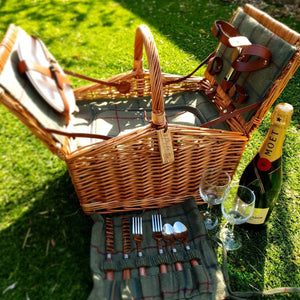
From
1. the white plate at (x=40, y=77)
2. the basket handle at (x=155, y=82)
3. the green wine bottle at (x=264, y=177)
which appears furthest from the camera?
the green wine bottle at (x=264, y=177)

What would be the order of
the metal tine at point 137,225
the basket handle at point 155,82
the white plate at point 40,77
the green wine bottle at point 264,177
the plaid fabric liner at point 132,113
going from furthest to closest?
the plaid fabric liner at point 132,113, the metal tine at point 137,225, the green wine bottle at point 264,177, the white plate at point 40,77, the basket handle at point 155,82

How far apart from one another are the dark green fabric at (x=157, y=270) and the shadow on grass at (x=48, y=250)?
0.43 ft

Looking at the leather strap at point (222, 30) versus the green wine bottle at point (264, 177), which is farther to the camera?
the leather strap at point (222, 30)

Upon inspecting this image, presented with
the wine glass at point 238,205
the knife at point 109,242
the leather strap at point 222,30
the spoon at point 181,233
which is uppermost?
the leather strap at point 222,30

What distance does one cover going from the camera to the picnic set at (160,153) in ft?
4.65

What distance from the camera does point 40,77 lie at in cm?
151

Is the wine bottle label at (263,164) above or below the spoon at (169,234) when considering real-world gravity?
above

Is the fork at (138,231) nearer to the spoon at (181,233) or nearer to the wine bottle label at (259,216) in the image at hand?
the spoon at (181,233)

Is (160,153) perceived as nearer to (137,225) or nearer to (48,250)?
(137,225)

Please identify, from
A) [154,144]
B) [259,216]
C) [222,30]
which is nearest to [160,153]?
[154,144]

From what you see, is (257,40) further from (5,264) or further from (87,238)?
(5,264)

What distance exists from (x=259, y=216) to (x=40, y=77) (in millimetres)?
1448

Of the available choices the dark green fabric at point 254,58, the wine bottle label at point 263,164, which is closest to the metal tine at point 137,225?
the wine bottle label at point 263,164

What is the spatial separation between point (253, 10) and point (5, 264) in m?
2.13
